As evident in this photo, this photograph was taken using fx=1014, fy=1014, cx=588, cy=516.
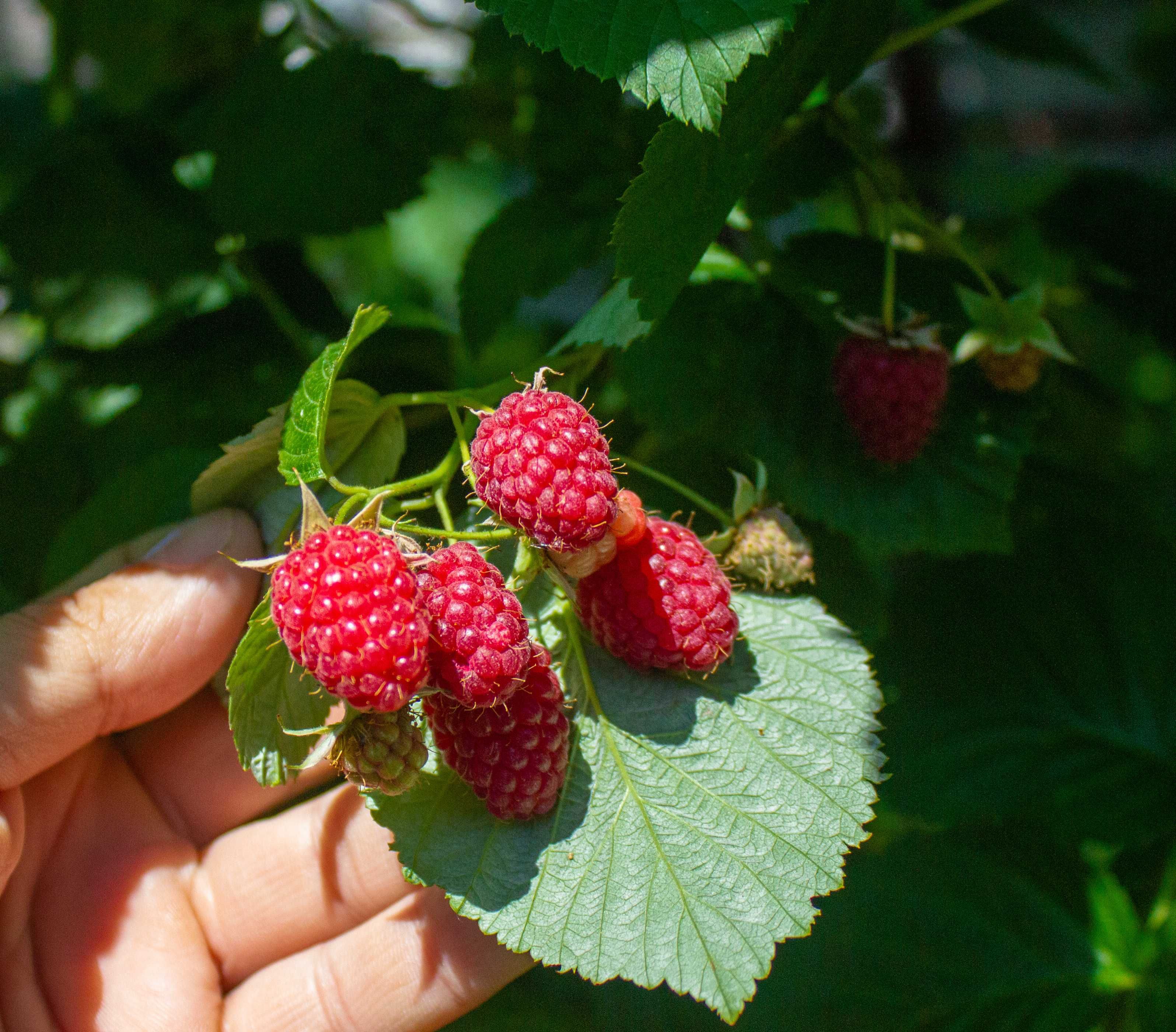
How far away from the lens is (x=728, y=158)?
3.90ft

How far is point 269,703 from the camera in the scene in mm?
1180

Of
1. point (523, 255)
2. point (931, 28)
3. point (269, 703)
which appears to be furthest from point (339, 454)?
point (931, 28)

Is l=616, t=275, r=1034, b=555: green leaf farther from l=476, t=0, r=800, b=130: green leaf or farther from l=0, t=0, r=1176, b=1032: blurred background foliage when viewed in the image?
l=476, t=0, r=800, b=130: green leaf

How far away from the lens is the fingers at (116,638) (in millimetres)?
1423

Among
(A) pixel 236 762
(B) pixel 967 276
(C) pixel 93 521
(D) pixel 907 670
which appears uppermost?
(C) pixel 93 521

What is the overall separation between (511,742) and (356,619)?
0.27 m

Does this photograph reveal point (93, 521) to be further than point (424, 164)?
No

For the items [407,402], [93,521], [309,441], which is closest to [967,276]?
[407,402]

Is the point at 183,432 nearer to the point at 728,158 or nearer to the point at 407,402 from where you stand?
the point at 407,402

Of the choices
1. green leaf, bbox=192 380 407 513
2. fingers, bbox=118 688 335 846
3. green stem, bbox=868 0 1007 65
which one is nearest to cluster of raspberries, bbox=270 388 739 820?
green leaf, bbox=192 380 407 513

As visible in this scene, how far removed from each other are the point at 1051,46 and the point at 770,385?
3.73 feet

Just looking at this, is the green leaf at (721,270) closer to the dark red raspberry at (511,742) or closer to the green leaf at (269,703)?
the dark red raspberry at (511,742)

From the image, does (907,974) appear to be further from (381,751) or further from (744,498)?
(381,751)

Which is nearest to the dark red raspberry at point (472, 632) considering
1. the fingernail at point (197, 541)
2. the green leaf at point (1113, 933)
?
the fingernail at point (197, 541)
